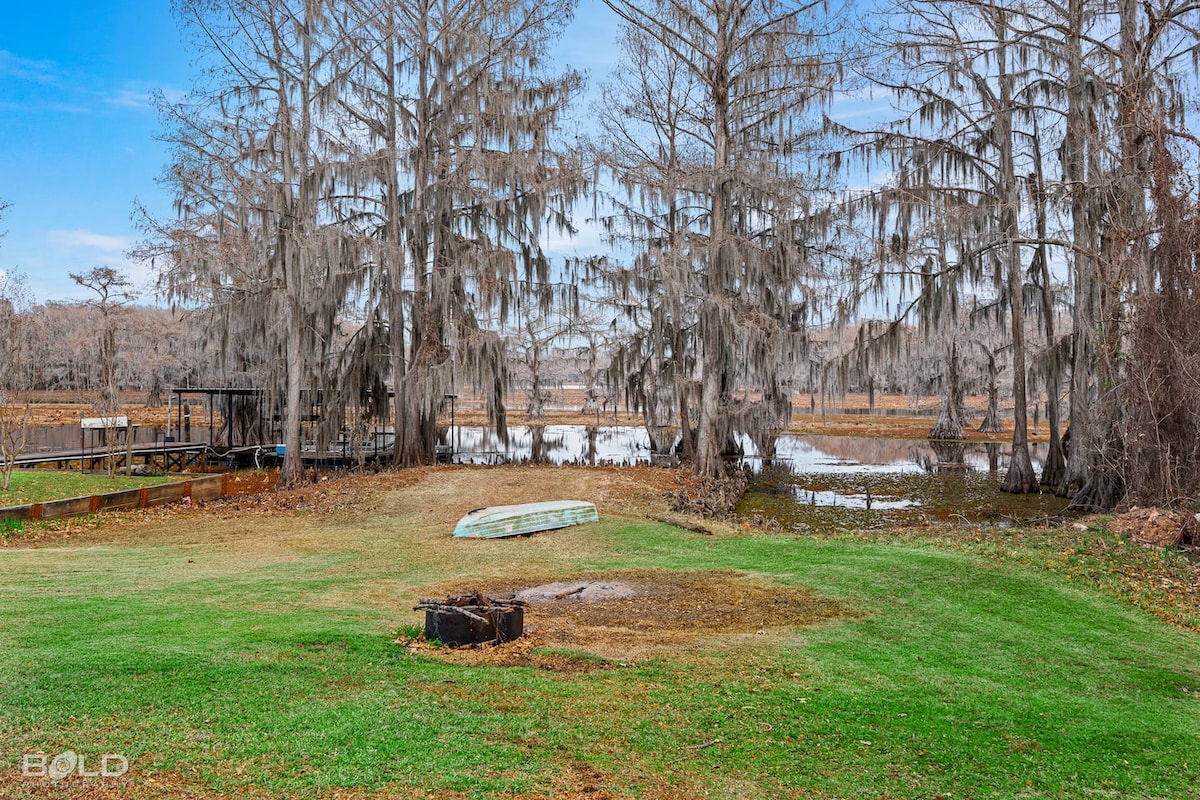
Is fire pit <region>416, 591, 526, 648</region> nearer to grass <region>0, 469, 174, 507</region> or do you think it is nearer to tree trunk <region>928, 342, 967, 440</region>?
grass <region>0, 469, 174, 507</region>

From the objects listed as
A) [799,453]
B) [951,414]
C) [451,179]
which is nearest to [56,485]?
[451,179]

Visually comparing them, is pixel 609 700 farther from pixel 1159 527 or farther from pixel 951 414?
pixel 951 414

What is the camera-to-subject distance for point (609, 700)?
4.97 metres

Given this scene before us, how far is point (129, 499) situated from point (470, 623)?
11587mm

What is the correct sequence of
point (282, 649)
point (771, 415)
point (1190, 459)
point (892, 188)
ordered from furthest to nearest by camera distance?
point (771, 415) < point (892, 188) < point (1190, 459) < point (282, 649)

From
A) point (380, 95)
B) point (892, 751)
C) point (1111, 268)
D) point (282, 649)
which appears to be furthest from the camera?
point (380, 95)

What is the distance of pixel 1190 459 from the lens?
11477 mm

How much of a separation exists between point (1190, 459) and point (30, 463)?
25.8 m

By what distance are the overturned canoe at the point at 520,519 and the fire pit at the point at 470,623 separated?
18.8 feet

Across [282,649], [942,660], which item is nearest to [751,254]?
[942,660]

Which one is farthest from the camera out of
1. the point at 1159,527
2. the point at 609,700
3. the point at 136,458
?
the point at 136,458

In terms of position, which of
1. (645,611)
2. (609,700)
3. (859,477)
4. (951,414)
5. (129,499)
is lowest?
(859,477)

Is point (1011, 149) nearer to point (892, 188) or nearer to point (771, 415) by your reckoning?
point (892, 188)

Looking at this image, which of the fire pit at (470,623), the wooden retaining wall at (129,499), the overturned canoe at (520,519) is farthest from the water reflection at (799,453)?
the fire pit at (470,623)
